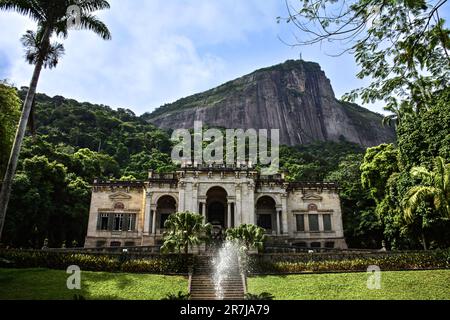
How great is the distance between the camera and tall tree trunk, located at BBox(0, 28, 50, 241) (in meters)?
12.6

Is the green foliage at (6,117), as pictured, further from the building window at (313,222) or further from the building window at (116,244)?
the building window at (313,222)

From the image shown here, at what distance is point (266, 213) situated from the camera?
103 ft

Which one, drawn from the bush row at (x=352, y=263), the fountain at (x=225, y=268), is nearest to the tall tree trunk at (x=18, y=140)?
the fountain at (x=225, y=268)

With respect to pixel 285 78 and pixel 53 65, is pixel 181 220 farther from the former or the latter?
pixel 285 78

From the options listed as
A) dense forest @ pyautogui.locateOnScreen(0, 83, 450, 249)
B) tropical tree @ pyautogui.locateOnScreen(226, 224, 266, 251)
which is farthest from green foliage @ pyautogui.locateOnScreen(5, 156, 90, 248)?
tropical tree @ pyautogui.locateOnScreen(226, 224, 266, 251)

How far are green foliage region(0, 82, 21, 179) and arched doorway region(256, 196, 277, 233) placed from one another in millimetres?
21013

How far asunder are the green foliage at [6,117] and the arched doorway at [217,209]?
698 inches

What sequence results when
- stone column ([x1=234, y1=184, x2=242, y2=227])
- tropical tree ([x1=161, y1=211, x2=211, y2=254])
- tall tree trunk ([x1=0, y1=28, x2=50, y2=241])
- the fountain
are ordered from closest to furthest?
1. tall tree trunk ([x1=0, y1=28, x2=50, y2=241])
2. the fountain
3. tropical tree ([x1=161, y1=211, x2=211, y2=254])
4. stone column ([x1=234, y1=184, x2=242, y2=227])

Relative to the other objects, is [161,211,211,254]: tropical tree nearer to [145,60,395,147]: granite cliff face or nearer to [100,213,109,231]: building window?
[100,213,109,231]: building window

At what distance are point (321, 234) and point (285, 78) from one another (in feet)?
309

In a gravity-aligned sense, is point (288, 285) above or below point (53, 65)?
below

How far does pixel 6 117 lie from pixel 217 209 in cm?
1986
